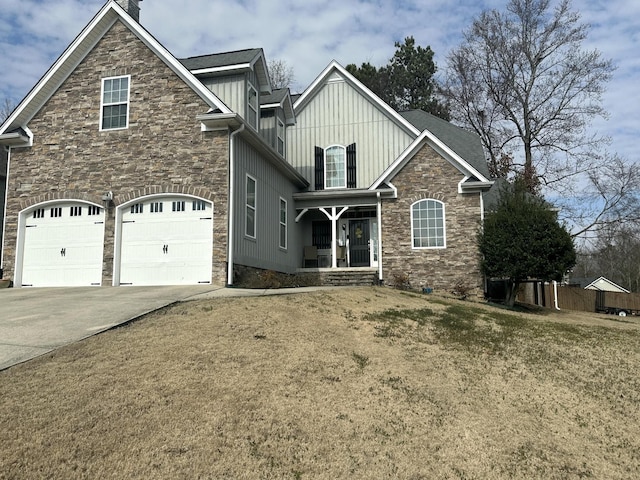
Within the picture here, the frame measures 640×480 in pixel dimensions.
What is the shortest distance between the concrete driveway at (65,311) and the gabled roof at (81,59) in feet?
16.7

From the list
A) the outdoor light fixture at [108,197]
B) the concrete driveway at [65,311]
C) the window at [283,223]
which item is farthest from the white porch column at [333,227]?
the outdoor light fixture at [108,197]

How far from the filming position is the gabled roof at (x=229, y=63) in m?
15.6

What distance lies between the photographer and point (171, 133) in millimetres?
13852

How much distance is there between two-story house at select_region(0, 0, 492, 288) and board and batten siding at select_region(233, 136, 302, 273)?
2.7 inches

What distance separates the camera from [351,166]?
19938mm

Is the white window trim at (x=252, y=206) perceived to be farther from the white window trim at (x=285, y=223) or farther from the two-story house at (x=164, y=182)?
the white window trim at (x=285, y=223)

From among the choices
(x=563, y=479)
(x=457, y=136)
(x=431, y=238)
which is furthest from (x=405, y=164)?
(x=563, y=479)

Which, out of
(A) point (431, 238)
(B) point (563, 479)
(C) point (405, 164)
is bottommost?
(B) point (563, 479)

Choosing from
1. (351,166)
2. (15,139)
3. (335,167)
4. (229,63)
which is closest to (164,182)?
(229,63)

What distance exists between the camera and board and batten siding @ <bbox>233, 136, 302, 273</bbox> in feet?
44.7

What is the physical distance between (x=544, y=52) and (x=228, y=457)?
103ft

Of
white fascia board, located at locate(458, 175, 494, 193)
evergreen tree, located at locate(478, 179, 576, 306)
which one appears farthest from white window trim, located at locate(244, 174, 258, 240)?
evergreen tree, located at locate(478, 179, 576, 306)

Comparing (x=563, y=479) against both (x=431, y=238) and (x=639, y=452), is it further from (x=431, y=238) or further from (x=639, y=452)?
(x=431, y=238)

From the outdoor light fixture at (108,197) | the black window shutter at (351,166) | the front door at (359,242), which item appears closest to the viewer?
the outdoor light fixture at (108,197)
